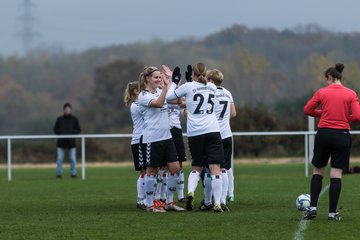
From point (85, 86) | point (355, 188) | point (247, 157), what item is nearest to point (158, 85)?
point (355, 188)

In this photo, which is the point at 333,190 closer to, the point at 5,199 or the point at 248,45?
the point at 5,199

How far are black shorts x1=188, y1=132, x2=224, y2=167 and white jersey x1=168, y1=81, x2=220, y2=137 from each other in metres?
0.07

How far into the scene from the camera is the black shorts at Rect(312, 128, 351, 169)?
11703mm

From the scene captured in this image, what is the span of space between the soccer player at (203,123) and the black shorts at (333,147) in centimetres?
174

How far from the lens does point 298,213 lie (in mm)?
12914

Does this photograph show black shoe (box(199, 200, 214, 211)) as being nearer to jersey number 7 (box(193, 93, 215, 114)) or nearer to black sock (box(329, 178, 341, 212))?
jersey number 7 (box(193, 93, 215, 114))

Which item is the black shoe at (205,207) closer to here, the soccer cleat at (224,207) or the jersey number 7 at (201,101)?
the soccer cleat at (224,207)

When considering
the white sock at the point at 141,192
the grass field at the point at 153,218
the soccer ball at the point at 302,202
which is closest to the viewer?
the grass field at the point at 153,218

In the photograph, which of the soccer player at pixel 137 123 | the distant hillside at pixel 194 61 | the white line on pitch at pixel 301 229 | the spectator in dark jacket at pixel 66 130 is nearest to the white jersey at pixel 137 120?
the soccer player at pixel 137 123

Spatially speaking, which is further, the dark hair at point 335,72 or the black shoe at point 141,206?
the black shoe at point 141,206

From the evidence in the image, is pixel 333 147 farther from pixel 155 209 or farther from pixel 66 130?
pixel 66 130

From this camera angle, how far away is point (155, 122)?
13.4m

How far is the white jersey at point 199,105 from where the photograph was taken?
1297 centimetres

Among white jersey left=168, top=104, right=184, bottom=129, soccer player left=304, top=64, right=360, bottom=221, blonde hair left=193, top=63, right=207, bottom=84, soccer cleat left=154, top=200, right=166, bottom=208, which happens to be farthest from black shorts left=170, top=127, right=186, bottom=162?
soccer player left=304, top=64, right=360, bottom=221
